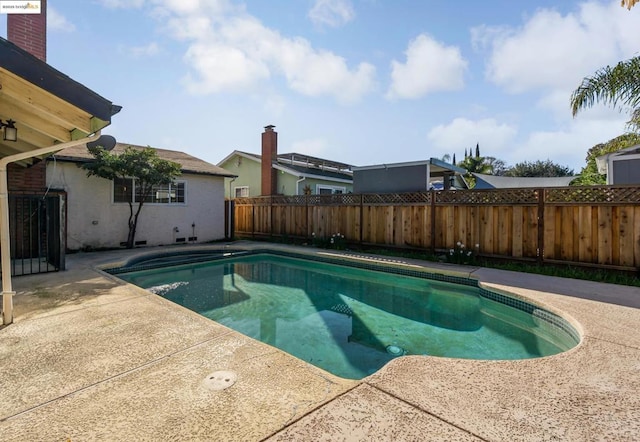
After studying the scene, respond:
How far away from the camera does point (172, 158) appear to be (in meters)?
14.6

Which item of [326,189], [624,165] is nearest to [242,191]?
[326,189]

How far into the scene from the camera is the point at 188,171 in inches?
519

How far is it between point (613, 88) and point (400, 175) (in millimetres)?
6241

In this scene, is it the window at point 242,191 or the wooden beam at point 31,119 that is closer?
the wooden beam at point 31,119

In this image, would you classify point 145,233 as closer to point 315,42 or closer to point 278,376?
point 315,42

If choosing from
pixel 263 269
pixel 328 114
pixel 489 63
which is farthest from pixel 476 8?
pixel 263 269

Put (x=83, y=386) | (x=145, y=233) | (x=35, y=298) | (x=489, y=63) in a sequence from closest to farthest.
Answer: (x=83, y=386) → (x=35, y=298) → (x=489, y=63) → (x=145, y=233)

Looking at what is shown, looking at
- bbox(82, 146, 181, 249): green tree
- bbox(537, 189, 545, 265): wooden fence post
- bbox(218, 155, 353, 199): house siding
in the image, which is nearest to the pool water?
bbox(537, 189, 545, 265): wooden fence post

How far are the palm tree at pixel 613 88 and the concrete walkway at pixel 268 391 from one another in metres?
7.53

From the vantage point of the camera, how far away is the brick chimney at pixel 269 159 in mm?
17203

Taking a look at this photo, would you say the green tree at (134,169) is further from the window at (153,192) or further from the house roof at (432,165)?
the house roof at (432,165)

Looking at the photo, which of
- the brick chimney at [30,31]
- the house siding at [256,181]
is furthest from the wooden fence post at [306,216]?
the brick chimney at [30,31]

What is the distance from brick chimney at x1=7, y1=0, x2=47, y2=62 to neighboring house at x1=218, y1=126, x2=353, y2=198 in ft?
28.9

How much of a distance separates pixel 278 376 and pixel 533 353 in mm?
3759
